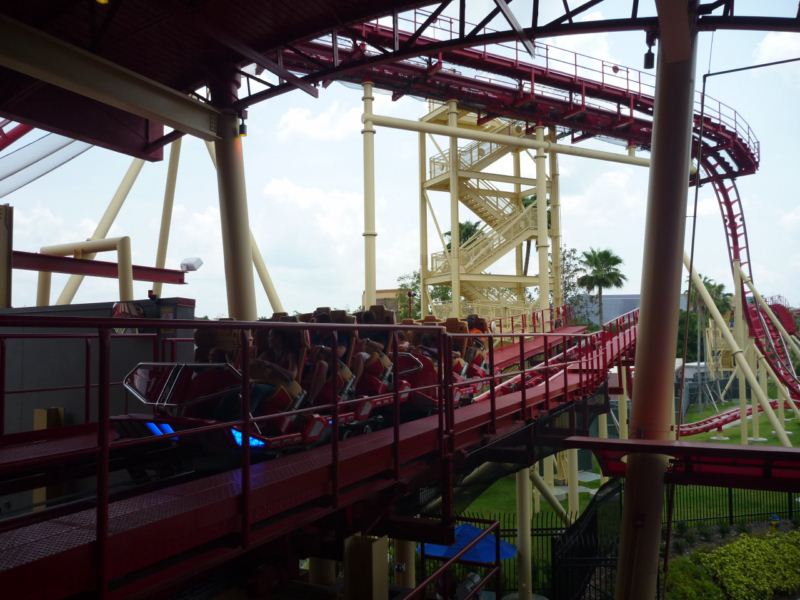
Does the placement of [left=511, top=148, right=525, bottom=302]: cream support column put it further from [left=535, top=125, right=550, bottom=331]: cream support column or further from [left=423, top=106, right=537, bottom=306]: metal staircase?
[left=535, top=125, right=550, bottom=331]: cream support column

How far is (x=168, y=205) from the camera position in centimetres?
1589

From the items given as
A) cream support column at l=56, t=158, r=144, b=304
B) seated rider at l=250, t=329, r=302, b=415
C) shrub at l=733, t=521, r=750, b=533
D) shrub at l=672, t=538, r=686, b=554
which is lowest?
shrub at l=672, t=538, r=686, b=554

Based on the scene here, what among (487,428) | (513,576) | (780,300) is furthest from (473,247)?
(487,428)

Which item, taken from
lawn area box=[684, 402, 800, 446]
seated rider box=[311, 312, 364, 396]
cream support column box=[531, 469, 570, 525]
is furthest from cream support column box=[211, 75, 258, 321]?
lawn area box=[684, 402, 800, 446]

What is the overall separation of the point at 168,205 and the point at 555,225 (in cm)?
1445

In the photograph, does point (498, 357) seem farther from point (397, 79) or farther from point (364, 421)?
point (364, 421)

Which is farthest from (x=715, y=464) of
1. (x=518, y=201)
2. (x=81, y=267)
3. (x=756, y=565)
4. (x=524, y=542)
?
(x=518, y=201)

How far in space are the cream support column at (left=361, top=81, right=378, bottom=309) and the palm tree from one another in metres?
25.5

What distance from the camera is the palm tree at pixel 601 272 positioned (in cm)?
3934

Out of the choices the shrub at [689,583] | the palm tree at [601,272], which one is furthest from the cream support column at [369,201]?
the palm tree at [601,272]

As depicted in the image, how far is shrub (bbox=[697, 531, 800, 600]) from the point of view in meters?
12.6

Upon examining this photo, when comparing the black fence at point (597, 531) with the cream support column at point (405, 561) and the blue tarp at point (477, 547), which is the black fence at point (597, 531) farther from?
the cream support column at point (405, 561)

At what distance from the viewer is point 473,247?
23.1 m

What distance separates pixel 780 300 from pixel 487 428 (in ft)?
88.7
